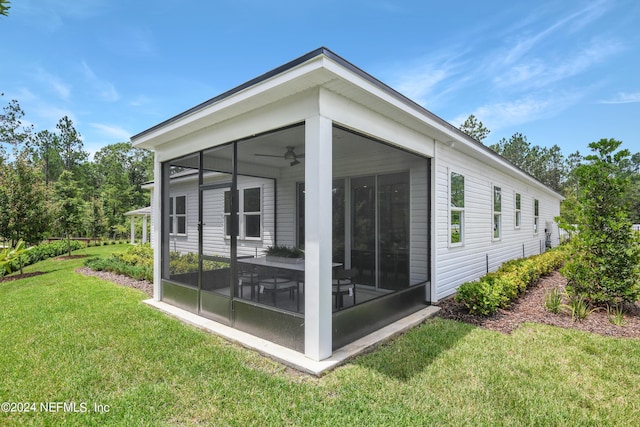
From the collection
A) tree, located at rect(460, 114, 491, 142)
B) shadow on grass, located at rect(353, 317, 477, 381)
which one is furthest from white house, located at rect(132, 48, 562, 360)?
tree, located at rect(460, 114, 491, 142)

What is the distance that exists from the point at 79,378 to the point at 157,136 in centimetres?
370

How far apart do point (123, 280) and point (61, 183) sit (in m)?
10.1

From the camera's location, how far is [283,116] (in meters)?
3.56

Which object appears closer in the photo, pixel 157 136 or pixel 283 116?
pixel 283 116

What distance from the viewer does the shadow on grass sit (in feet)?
10.2

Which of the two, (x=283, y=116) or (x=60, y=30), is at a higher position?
(x=60, y=30)

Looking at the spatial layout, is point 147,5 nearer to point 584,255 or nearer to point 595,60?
point 584,255

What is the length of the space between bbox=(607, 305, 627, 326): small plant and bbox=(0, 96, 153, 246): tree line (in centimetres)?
1482

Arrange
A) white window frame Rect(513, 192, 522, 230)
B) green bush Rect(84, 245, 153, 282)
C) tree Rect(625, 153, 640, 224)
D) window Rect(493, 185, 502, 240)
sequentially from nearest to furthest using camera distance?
green bush Rect(84, 245, 153, 282) < window Rect(493, 185, 502, 240) < white window frame Rect(513, 192, 522, 230) < tree Rect(625, 153, 640, 224)

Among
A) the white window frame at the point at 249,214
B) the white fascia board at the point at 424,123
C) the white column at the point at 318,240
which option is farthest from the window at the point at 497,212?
the white column at the point at 318,240

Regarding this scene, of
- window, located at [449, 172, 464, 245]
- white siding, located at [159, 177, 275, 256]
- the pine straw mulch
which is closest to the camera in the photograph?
the pine straw mulch

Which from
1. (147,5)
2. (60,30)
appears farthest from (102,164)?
(147,5)

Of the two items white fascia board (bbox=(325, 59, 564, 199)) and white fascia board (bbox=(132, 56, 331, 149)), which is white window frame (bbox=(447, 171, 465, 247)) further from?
white fascia board (bbox=(132, 56, 331, 149))

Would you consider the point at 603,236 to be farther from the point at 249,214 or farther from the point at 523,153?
the point at 523,153
